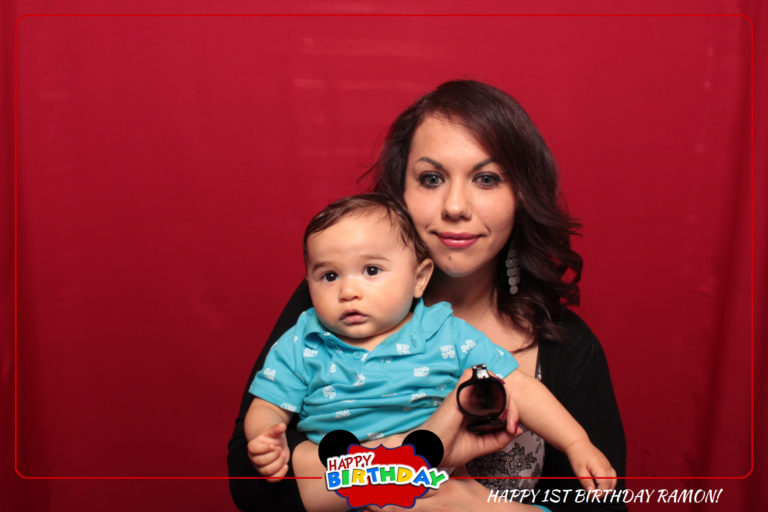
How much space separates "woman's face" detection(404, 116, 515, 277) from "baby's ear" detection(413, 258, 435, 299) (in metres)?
0.05

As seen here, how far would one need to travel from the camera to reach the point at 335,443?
4.28 ft

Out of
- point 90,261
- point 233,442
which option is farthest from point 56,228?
point 233,442

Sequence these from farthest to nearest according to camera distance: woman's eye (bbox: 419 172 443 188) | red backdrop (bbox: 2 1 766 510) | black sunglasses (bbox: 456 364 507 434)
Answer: red backdrop (bbox: 2 1 766 510), woman's eye (bbox: 419 172 443 188), black sunglasses (bbox: 456 364 507 434)

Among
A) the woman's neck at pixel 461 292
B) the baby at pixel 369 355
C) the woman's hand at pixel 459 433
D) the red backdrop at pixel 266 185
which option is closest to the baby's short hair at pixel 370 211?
the baby at pixel 369 355

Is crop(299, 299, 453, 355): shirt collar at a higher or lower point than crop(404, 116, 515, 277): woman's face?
lower

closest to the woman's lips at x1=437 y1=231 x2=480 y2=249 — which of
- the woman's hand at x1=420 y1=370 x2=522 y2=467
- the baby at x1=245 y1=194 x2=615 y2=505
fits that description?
the baby at x1=245 y1=194 x2=615 y2=505

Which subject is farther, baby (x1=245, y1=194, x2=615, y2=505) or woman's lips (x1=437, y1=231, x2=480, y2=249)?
woman's lips (x1=437, y1=231, x2=480, y2=249)

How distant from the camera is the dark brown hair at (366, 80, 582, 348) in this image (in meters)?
1.60

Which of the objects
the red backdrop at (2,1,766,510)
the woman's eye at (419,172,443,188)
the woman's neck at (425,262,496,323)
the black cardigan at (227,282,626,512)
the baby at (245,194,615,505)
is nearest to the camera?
the baby at (245,194,615,505)

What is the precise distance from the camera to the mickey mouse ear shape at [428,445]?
4.08 feet

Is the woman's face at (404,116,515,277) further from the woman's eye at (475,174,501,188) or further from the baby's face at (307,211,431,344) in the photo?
the baby's face at (307,211,431,344)

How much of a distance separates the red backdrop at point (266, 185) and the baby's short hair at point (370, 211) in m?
0.85

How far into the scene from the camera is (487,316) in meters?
1.75

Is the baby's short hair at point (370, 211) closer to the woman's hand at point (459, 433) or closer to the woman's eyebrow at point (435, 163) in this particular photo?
the woman's eyebrow at point (435, 163)
